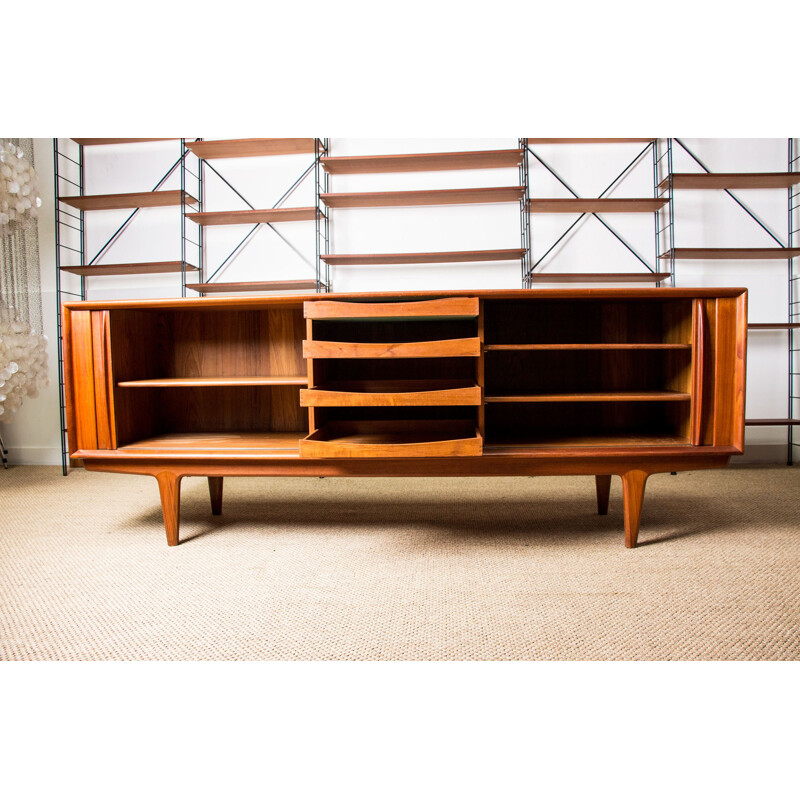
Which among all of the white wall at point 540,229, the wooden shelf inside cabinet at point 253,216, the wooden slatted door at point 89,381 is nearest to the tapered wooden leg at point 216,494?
the wooden slatted door at point 89,381

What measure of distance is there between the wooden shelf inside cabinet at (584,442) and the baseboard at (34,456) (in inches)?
140

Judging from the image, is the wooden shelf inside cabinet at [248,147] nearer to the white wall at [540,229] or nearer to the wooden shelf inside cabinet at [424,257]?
the white wall at [540,229]

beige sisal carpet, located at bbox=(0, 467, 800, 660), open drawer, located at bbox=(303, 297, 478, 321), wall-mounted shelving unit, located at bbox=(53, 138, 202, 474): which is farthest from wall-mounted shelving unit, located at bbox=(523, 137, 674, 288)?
wall-mounted shelving unit, located at bbox=(53, 138, 202, 474)

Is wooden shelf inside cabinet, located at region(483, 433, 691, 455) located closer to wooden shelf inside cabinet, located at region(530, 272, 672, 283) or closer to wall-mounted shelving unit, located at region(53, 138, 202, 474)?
wooden shelf inside cabinet, located at region(530, 272, 672, 283)

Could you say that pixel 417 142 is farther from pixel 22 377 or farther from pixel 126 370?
pixel 22 377

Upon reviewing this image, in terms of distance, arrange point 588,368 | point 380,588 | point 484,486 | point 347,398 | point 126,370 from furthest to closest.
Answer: point 484,486 → point 588,368 → point 126,370 → point 347,398 → point 380,588

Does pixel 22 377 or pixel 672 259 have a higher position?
pixel 672 259

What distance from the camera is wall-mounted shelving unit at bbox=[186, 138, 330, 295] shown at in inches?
135

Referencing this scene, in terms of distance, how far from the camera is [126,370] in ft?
7.04

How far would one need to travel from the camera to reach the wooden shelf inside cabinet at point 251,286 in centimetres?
344

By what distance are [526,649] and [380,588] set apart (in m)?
0.54

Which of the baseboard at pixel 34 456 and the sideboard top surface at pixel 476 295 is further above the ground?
the sideboard top surface at pixel 476 295

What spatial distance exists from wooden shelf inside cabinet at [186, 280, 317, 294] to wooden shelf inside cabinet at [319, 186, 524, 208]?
56 centimetres
